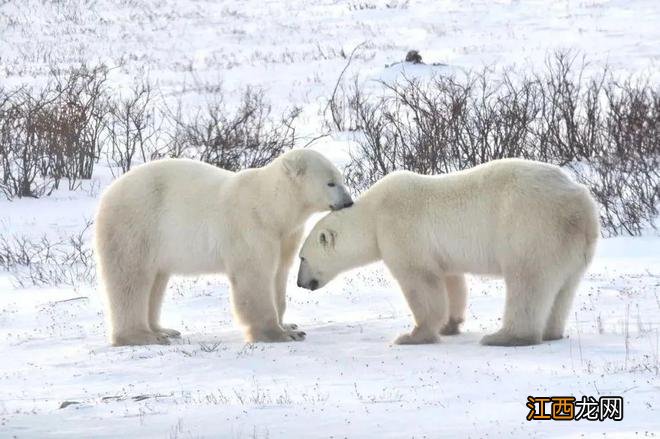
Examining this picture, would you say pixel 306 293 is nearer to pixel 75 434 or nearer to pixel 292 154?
pixel 292 154

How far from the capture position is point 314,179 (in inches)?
268

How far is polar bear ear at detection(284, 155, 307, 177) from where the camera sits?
22.3ft

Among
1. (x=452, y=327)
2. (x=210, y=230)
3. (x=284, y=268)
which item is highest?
(x=210, y=230)

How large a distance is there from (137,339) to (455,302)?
1991 mm

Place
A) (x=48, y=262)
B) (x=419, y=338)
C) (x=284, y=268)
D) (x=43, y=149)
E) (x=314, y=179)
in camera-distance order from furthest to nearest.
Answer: (x=43, y=149) < (x=48, y=262) < (x=284, y=268) < (x=314, y=179) < (x=419, y=338)

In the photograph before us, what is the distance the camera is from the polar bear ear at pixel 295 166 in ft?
22.3

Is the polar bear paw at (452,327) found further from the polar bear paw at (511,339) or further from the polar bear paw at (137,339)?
the polar bear paw at (137,339)

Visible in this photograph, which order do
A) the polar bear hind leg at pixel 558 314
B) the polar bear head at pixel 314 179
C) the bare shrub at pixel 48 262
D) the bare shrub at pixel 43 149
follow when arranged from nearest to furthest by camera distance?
the polar bear hind leg at pixel 558 314
the polar bear head at pixel 314 179
the bare shrub at pixel 48 262
the bare shrub at pixel 43 149

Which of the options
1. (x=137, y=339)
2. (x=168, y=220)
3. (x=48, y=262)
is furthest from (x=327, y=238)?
(x=48, y=262)

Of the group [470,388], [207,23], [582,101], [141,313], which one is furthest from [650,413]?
[207,23]

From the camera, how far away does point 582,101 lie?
49.0ft

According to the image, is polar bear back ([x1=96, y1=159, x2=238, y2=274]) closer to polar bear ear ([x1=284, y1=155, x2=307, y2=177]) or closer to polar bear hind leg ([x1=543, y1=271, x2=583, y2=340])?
polar bear ear ([x1=284, y1=155, x2=307, y2=177])

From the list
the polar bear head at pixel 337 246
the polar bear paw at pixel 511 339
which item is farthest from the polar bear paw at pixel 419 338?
the polar bear head at pixel 337 246

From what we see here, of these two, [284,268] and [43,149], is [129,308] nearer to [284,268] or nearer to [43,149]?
[284,268]
